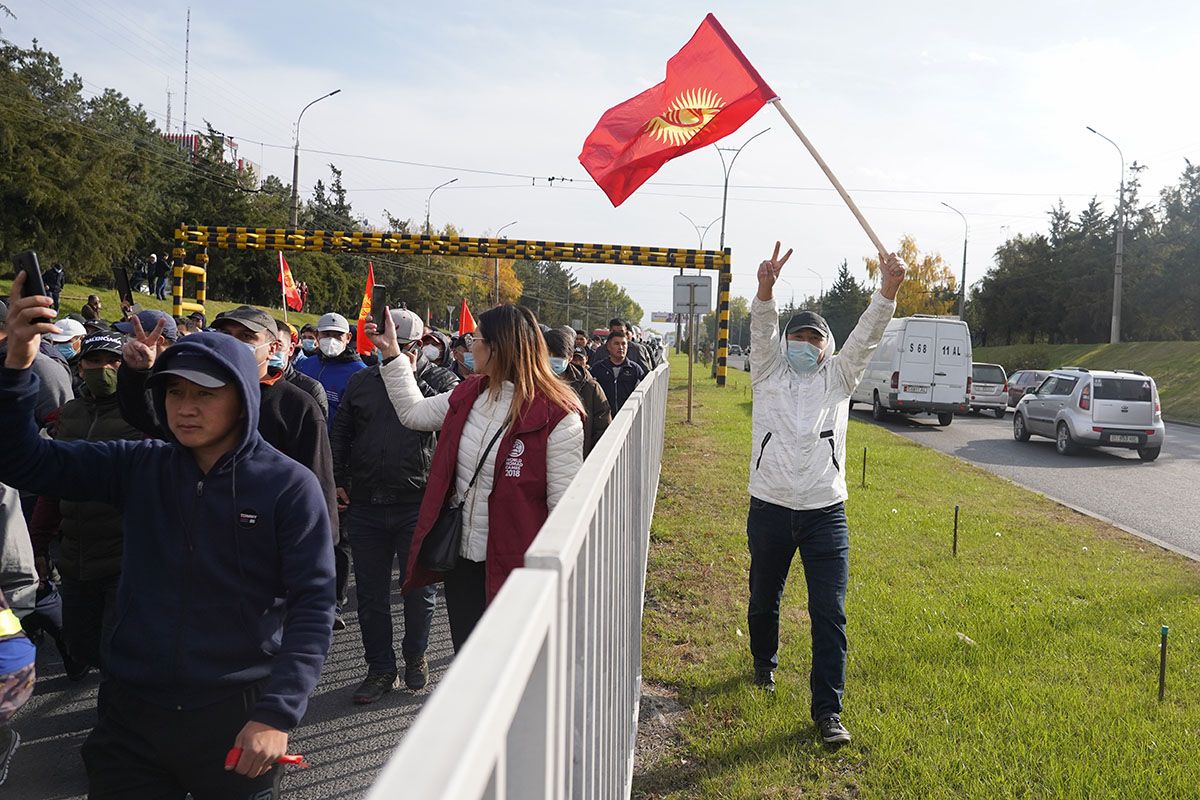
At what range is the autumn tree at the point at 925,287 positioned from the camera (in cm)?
6594

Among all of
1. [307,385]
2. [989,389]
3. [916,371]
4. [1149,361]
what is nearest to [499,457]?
[307,385]

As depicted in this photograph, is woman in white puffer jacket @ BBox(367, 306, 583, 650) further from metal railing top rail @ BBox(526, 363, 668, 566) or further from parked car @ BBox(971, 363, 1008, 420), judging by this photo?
parked car @ BBox(971, 363, 1008, 420)

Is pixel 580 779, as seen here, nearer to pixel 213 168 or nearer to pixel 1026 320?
pixel 213 168

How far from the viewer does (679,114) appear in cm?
521

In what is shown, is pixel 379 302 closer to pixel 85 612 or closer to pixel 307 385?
pixel 307 385

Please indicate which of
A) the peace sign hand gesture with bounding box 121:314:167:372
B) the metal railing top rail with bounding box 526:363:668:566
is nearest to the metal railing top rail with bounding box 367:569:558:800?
the metal railing top rail with bounding box 526:363:668:566

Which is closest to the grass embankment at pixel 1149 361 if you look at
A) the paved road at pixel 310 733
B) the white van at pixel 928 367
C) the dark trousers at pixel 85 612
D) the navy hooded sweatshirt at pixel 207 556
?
the white van at pixel 928 367

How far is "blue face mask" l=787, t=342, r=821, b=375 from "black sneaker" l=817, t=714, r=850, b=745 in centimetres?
160

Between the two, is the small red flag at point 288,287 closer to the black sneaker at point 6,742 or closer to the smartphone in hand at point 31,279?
the black sneaker at point 6,742

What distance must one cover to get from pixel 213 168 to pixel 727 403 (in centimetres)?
3975

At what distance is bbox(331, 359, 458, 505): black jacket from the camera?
17.2 ft

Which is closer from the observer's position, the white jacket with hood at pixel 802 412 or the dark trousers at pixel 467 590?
the dark trousers at pixel 467 590

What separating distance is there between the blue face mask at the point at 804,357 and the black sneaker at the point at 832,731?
5.26 ft

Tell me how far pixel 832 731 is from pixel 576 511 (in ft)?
9.20
